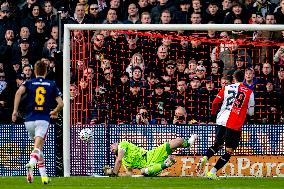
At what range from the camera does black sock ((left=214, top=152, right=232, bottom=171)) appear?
754 inches

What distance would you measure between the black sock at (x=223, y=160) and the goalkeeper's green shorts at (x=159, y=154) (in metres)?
1.18

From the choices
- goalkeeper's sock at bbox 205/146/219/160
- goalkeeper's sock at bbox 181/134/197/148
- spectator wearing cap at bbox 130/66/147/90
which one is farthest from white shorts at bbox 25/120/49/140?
spectator wearing cap at bbox 130/66/147/90

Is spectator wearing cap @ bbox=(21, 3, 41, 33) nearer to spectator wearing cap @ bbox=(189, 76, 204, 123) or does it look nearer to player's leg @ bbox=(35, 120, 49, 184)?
spectator wearing cap @ bbox=(189, 76, 204, 123)

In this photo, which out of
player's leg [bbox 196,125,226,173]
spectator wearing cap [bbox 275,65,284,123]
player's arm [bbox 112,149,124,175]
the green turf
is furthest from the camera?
spectator wearing cap [bbox 275,65,284,123]

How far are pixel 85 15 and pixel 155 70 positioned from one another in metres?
2.83

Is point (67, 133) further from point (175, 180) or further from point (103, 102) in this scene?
point (175, 180)

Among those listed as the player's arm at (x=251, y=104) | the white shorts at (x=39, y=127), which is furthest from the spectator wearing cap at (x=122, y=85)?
the white shorts at (x=39, y=127)

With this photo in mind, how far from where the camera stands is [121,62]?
69.7 ft

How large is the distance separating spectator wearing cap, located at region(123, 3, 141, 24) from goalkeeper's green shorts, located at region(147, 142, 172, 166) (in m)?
3.70

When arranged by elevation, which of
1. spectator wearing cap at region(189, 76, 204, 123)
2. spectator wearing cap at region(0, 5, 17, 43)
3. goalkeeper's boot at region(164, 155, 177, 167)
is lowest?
goalkeeper's boot at region(164, 155, 177, 167)

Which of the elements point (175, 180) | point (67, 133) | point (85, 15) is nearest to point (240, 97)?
point (175, 180)

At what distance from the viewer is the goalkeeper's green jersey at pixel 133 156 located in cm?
1997

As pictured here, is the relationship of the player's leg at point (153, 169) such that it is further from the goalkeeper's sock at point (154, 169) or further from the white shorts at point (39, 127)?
the white shorts at point (39, 127)

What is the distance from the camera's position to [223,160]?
62.7ft
